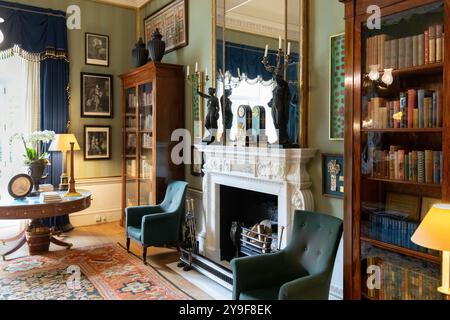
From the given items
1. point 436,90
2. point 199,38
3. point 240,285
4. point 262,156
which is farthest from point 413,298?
point 199,38

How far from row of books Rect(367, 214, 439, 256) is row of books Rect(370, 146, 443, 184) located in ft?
0.82

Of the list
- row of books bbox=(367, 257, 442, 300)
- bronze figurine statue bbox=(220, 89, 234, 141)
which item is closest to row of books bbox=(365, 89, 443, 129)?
row of books bbox=(367, 257, 442, 300)

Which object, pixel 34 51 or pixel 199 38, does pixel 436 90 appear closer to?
pixel 199 38

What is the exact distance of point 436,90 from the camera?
179cm

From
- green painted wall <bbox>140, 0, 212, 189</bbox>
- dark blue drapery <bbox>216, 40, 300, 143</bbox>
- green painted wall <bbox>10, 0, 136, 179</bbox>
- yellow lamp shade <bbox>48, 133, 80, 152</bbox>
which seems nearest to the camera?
dark blue drapery <bbox>216, 40, 300, 143</bbox>

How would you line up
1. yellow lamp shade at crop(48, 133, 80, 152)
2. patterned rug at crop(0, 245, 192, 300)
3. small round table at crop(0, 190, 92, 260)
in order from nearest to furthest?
patterned rug at crop(0, 245, 192, 300), small round table at crop(0, 190, 92, 260), yellow lamp shade at crop(48, 133, 80, 152)

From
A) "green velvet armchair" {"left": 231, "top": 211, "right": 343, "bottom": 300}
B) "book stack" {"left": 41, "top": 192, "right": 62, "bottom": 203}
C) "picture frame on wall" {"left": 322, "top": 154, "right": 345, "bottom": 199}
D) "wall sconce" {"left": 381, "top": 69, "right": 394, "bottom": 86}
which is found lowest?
"green velvet armchair" {"left": 231, "top": 211, "right": 343, "bottom": 300}

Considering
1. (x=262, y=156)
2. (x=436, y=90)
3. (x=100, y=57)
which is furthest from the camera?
(x=100, y=57)

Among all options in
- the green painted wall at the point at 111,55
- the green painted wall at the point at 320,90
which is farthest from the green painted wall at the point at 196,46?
the green painted wall at the point at 320,90

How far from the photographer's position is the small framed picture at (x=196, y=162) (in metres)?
4.23

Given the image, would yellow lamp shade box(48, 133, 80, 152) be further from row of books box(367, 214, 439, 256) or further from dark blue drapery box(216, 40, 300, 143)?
row of books box(367, 214, 439, 256)

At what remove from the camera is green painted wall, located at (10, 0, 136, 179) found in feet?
17.2
